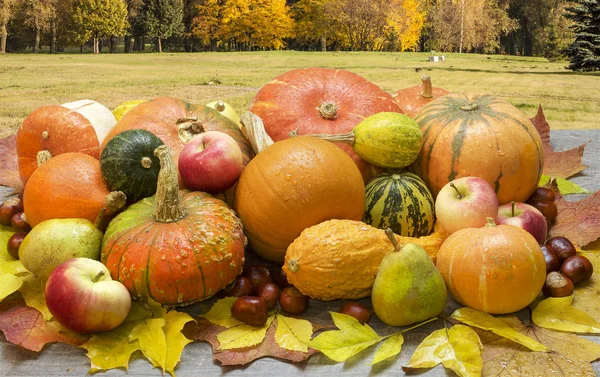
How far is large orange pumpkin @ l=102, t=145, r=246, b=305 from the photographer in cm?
218

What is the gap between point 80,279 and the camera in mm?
2018

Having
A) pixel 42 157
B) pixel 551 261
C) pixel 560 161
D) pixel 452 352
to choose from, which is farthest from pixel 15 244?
pixel 560 161

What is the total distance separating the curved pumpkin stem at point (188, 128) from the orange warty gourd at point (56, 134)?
0.61 metres

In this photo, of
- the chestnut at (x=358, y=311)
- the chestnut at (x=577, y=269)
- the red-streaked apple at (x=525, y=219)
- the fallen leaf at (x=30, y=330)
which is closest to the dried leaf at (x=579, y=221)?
the red-streaked apple at (x=525, y=219)

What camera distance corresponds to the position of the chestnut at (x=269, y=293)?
2301 mm

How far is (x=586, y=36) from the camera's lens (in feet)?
66.2

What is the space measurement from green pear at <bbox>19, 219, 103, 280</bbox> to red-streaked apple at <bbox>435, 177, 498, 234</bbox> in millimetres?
1488

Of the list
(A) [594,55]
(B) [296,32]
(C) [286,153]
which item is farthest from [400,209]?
(B) [296,32]

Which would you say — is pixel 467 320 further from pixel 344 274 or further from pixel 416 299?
pixel 344 274

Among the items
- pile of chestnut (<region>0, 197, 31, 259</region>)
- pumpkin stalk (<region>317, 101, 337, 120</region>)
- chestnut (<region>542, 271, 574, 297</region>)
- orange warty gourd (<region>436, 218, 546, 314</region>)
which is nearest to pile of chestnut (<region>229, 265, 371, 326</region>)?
orange warty gourd (<region>436, 218, 546, 314</region>)

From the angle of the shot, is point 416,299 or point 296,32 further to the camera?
point 296,32

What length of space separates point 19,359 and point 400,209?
1659 millimetres

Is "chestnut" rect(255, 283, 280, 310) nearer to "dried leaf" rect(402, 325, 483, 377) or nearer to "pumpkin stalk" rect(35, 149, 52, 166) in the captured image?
"dried leaf" rect(402, 325, 483, 377)

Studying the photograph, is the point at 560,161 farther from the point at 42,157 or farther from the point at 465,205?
the point at 42,157
